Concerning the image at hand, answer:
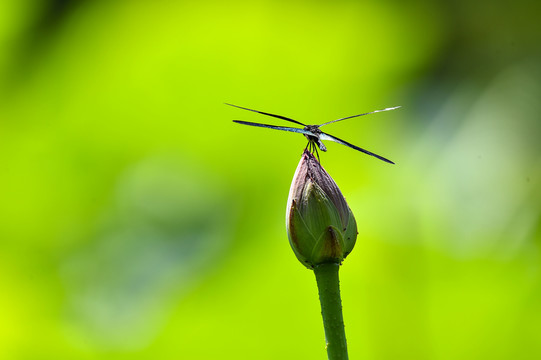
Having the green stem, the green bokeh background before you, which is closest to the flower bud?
the green stem

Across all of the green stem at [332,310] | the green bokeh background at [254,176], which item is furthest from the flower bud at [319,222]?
the green bokeh background at [254,176]

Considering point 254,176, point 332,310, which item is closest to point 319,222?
point 332,310

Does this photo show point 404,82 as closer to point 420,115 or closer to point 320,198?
point 420,115

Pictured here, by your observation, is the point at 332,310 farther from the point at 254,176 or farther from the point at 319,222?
the point at 254,176

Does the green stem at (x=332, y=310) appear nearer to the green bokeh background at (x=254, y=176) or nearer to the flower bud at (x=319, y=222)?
the flower bud at (x=319, y=222)

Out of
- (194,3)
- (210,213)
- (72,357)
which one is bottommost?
(72,357)

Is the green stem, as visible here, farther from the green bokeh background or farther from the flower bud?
the green bokeh background

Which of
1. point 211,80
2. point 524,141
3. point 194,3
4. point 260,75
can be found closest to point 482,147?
A: point 524,141
